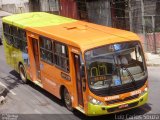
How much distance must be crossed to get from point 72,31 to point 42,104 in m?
3.14

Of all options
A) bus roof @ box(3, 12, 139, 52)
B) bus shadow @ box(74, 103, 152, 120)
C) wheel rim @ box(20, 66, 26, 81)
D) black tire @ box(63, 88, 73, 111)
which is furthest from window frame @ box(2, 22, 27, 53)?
bus shadow @ box(74, 103, 152, 120)

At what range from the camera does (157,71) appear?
66.0 ft

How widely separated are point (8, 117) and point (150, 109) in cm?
500

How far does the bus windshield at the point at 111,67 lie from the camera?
13.2 m

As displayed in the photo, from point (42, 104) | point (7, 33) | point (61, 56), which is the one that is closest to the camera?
point (61, 56)

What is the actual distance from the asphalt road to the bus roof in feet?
8.03

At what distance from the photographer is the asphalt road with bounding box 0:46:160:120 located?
47.8 ft

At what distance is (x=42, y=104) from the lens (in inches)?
658

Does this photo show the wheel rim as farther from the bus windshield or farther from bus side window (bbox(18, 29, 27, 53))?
the bus windshield

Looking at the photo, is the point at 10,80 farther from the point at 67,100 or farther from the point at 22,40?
the point at 67,100

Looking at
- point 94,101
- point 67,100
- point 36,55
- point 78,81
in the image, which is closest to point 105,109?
point 94,101

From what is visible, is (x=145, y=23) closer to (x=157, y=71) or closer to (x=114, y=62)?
(x=157, y=71)

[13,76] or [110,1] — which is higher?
[110,1]

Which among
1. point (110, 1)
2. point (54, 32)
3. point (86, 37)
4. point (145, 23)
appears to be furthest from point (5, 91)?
point (110, 1)
